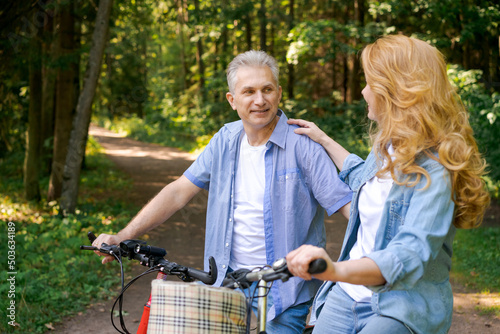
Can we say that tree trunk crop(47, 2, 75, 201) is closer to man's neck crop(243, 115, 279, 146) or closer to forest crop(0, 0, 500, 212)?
forest crop(0, 0, 500, 212)

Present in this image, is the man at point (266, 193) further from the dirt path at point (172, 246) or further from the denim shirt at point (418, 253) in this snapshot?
the dirt path at point (172, 246)

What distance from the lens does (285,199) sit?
3.00 metres

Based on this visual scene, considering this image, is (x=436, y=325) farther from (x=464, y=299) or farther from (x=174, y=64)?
(x=174, y=64)

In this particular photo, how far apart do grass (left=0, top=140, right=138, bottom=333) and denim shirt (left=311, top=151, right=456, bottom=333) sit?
4.66 metres

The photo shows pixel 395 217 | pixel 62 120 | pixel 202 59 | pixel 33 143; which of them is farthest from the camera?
pixel 202 59

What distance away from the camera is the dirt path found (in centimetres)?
602

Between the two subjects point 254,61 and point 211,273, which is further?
point 254,61

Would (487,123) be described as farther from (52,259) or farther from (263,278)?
(263,278)

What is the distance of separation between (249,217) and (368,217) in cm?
82

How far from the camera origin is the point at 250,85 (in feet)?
10.2

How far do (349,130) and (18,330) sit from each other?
15.3m

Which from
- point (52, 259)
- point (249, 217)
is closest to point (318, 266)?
point (249, 217)

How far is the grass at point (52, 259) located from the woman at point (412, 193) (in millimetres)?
4668

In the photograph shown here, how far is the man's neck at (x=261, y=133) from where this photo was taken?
3186 millimetres
